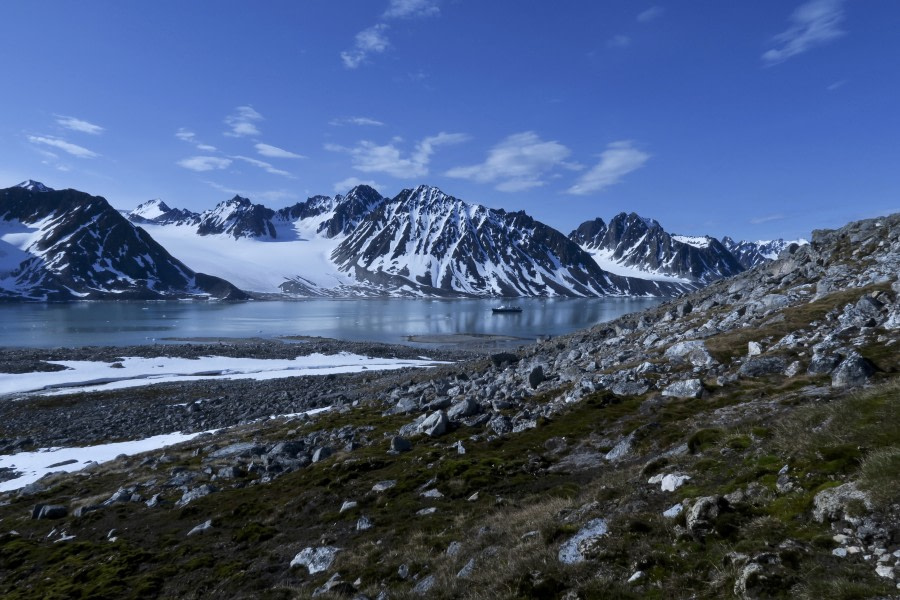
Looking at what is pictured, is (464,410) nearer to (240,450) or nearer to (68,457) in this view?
(240,450)

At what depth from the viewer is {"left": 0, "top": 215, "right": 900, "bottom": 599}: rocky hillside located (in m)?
8.73

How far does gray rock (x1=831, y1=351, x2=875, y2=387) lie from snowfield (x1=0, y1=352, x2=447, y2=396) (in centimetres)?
6462

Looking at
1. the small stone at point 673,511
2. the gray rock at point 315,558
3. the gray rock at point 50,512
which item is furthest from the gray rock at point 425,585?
the gray rock at point 50,512

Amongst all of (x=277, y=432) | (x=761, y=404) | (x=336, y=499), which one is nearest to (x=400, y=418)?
(x=277, y=432)

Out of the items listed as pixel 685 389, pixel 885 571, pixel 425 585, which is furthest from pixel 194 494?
pixel 885 571

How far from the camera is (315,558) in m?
14.5

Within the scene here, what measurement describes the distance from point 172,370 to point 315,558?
7411cm

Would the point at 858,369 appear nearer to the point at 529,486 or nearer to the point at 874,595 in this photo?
the point at 529,486

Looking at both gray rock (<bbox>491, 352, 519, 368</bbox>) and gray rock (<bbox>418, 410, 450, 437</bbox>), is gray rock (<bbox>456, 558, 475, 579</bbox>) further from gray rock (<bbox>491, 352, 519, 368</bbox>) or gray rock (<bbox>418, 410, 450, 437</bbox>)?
gray rock (<bbox>491, 352, 519, 368</bbox>)

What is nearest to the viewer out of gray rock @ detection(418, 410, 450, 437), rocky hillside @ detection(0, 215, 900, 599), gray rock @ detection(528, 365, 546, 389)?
rocky hillside @ detection(0, 215, 900, 599)

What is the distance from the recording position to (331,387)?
205 ft

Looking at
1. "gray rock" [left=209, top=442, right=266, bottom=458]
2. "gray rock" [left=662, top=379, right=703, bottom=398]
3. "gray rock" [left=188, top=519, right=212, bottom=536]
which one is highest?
"gray rock" [left=662, top=379, right=703, bottom=398]

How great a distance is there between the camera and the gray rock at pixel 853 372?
→ 1895cm

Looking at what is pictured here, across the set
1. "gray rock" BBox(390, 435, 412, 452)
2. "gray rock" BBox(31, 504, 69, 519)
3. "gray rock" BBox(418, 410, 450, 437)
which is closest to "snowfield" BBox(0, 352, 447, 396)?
"gray rock" BBox(31, 504, 69, 519)
